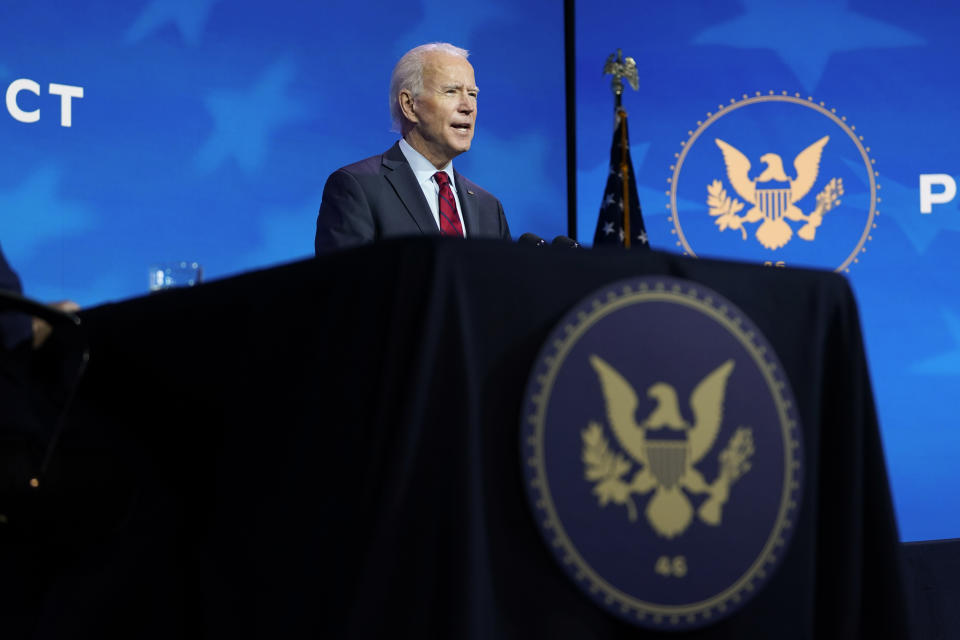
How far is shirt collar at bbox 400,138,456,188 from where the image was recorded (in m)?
2.62

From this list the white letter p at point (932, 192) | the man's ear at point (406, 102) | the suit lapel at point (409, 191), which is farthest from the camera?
the white letter p at point (932, 192)

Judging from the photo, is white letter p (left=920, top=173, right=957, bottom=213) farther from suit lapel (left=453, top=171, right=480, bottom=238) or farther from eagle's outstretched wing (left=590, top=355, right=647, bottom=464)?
eagle's outstretched wing (left=590, top=355, right=647, bottom=464)

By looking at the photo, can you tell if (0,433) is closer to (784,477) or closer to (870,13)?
(784,477)

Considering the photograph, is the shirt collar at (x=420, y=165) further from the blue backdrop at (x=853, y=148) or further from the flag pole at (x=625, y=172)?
the blue backdrop at (x=853, y=148)

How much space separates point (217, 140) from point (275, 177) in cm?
27

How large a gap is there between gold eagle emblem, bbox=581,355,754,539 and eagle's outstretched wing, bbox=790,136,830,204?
3.43 m

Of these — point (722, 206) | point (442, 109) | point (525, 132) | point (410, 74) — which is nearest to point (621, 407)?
point (442, 109)

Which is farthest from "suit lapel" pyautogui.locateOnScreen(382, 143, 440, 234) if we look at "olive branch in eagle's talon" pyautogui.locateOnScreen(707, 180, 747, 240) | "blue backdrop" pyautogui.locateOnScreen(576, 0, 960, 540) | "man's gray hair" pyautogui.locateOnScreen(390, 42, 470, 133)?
"olive branch in eagle's talon" pyautogui.locateOnScreen(707, 180, 747, 240)

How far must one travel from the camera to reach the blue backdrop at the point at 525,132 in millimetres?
3174

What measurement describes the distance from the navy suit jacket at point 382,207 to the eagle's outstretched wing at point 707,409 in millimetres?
1239

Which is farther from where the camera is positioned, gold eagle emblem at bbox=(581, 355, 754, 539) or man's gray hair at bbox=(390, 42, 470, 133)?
man's gray hair at bbox=(390, 42, 470, 133)

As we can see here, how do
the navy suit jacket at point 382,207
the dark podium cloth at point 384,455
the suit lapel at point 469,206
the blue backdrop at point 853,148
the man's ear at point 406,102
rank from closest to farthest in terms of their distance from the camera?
the dark podium cloth at point 384,455 → the navy suit jacket at point 382,207 → the suit lapel at point 469,206 → the man's ear at point 406,102 → the blue backdrop at point 853,148

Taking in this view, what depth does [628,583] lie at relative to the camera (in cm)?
95

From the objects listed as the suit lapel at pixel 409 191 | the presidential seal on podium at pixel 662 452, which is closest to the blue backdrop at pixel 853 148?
the suit lapel at pixel 409 191
